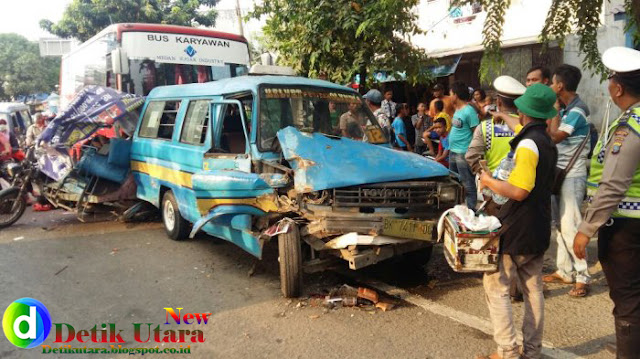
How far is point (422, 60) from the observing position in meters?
8.09

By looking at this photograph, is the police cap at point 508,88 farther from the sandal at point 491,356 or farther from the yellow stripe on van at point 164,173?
the yellow stripe on van at point 164,173

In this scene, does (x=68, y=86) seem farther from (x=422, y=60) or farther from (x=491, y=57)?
(x=491, y=57)

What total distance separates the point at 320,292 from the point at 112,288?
84.1 inches

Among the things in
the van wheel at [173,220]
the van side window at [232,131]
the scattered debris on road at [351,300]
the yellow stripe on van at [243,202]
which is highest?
the van side window at [232,131]

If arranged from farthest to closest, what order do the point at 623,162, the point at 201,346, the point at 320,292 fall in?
the point at 320,292
the point at 201,346
the point at 623,162

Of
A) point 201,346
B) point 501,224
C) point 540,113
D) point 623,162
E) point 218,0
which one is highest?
point 218,0

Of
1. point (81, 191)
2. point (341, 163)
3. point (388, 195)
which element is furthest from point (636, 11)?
point (81, 191)

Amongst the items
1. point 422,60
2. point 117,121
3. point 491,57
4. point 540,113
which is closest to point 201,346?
point 540,113

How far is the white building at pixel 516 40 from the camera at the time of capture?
392 inches

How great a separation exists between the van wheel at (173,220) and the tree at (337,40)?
3.06 metres

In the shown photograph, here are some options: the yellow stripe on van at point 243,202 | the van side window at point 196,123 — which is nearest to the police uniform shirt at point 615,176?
the yellow stripe on van at point 243,202

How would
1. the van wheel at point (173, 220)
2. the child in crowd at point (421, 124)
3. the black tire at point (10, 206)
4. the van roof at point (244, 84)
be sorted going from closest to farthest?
1. the van roof at point (244, 84)
2. the van wheel at point (173, 220)
3. the black tire at point (10, 206)
4. the child in crowd at point (421, 124)

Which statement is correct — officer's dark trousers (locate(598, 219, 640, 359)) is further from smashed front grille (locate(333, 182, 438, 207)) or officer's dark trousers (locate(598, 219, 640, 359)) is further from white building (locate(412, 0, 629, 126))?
white building (locate(412, 0, 629, 126))

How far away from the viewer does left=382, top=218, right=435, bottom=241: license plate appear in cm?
403
